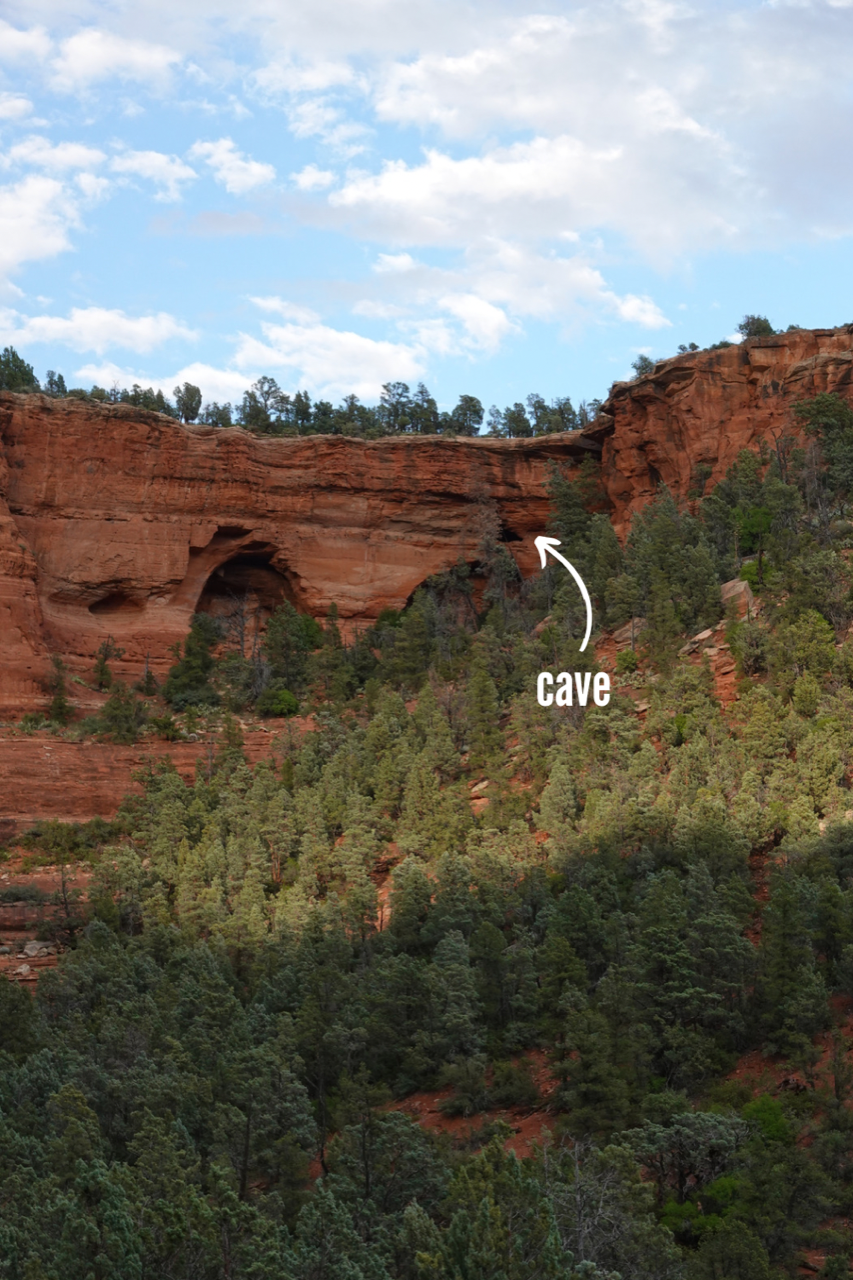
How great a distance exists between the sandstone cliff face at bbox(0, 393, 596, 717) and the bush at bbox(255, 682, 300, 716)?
5.89 m

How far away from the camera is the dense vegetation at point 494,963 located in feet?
77.6

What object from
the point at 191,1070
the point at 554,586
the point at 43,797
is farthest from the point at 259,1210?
the point at 554,586

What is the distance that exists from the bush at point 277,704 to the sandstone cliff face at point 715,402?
15367 millimetres

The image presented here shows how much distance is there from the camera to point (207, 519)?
212 feet

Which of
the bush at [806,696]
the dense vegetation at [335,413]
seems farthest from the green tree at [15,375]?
the bush at [806,696]

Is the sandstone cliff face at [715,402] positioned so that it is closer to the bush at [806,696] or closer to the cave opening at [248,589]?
the cave opening at [248,589]

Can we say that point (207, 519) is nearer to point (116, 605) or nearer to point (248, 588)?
point (248, 588)

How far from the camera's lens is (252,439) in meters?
66.0

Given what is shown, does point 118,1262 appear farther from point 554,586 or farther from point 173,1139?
point 554,586

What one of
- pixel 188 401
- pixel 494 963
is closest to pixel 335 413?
pixel 188 401

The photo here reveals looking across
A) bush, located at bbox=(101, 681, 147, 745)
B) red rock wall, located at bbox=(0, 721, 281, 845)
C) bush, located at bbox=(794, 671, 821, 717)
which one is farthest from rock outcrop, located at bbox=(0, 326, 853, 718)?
bush, located at bbox=(794, 671, 821, 717)

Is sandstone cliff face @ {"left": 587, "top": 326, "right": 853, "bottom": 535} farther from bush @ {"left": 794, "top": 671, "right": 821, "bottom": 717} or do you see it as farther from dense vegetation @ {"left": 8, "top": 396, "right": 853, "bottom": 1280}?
bush @ {"left": 794, "top": 671, "right": 821, "bottom": 717}

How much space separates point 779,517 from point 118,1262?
34.9 m

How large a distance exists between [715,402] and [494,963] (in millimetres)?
32226
